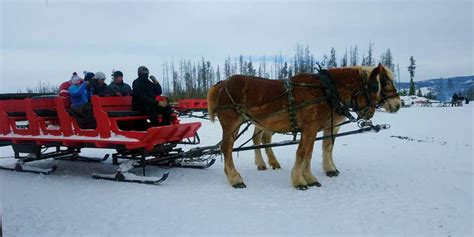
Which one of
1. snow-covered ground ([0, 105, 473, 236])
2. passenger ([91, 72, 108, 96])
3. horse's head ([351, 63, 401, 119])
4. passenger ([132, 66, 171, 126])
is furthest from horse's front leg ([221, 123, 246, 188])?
passenger ([91, 72, 108, 96])

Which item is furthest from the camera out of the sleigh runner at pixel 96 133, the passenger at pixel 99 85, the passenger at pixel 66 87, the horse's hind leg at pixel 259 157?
the passenger at pixel 99 85

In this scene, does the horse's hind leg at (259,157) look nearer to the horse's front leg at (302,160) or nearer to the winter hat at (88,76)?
the horse's front leg at (302,160)

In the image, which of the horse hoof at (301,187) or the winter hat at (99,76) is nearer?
the horse hoof at (301,187)

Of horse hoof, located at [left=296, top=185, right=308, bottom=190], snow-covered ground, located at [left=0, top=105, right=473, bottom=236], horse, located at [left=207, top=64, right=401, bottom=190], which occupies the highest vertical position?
horse, located at [left=207, top=64, right=401, bottom=190]

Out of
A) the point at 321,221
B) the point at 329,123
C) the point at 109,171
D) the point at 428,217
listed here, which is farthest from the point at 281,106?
the point at 109,171

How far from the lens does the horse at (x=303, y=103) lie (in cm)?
649

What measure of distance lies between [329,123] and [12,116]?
666 cm

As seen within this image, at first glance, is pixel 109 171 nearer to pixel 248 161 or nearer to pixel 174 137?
pixel 174 137

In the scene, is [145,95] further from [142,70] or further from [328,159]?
[328,159]

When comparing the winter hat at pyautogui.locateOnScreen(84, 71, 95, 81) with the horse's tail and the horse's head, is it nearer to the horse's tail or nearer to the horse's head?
the horse's tail

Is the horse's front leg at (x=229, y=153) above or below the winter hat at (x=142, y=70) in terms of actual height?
below

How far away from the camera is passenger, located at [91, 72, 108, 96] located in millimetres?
8656

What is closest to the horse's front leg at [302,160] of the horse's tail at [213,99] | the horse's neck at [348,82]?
the horse's neck at [348,82]

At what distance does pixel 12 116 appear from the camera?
8648 mm
